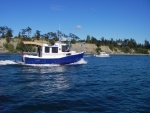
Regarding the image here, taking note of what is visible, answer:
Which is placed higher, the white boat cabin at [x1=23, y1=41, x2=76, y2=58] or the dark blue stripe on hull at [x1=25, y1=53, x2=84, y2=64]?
the white boat cabin at [x1=23, y1=41, x2=76, y2=58]

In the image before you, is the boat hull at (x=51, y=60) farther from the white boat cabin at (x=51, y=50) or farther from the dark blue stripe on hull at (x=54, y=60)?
the white boat cabin at (x=51, y=50)

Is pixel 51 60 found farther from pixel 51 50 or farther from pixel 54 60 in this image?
pixel 51 50

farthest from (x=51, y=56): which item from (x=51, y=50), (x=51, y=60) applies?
(x=51, y=50)

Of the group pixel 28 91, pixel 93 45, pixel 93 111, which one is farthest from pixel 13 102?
pixel 93 45

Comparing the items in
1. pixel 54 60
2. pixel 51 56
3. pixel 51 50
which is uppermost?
pixel 51 50

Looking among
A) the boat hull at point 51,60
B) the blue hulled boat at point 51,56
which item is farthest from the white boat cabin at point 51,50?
the boat hull at point 51,60

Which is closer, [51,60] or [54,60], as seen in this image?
[51,60]

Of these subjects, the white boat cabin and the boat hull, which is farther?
the white boat cabin

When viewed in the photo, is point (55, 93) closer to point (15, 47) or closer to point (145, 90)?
point (145, 90)

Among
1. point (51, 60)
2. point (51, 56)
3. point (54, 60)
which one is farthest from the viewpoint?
point (51, 56)

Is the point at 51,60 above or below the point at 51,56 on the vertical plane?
below

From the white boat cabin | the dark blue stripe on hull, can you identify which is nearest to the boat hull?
the dark blue stripe on hull

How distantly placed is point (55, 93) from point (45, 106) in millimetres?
3797

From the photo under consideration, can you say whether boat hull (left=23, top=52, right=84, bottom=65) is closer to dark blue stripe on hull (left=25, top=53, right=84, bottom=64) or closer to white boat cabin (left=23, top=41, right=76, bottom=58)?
dark blue stripe on hull (left=25, top=53, right=84, bottom=64)
